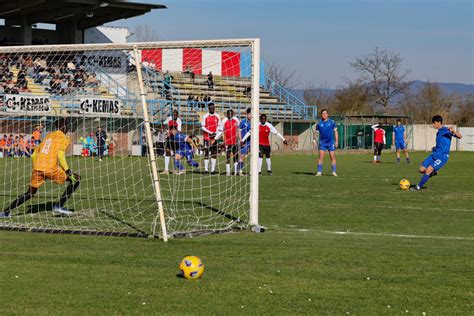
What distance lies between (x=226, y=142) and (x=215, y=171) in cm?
254

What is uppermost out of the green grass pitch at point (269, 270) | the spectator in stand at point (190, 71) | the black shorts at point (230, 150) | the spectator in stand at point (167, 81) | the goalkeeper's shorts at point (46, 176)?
the spectator in stand at point (190, 71)

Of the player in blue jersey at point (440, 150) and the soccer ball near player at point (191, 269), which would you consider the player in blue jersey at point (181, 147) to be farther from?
the soccer ball near player at point (191, 269)

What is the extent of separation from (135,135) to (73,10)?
22.8 m

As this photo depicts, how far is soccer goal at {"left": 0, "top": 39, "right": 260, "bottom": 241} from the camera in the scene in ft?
39.7

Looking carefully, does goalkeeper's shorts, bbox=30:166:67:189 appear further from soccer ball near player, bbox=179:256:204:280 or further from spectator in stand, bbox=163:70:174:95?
soccer ball near player, bbox=179:256:204:280

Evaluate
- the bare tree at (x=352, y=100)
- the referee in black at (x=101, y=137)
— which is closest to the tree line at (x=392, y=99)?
the bare tree at (x=352, y=100)

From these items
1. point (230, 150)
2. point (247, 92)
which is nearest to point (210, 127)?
point (230, 150)

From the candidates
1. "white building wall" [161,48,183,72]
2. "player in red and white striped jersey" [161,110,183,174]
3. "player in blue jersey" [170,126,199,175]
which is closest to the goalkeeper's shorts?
"white building wall" [161,48,183,72]

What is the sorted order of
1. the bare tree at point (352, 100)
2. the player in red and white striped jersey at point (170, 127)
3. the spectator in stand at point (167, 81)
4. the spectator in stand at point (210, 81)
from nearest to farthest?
the spectator in stand at point (167, 81) → the spectator in stand at point (210, 81) → the player in red and white striped jersey at point (170, 127) → the bare tree at point (352, 100)

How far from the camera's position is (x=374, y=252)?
9.44 meters

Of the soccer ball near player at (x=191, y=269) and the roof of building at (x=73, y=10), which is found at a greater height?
the roof of building at (x=73, y=10)

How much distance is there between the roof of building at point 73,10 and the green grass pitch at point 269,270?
36.5m

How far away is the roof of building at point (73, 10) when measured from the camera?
153ft

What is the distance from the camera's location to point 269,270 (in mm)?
8281
